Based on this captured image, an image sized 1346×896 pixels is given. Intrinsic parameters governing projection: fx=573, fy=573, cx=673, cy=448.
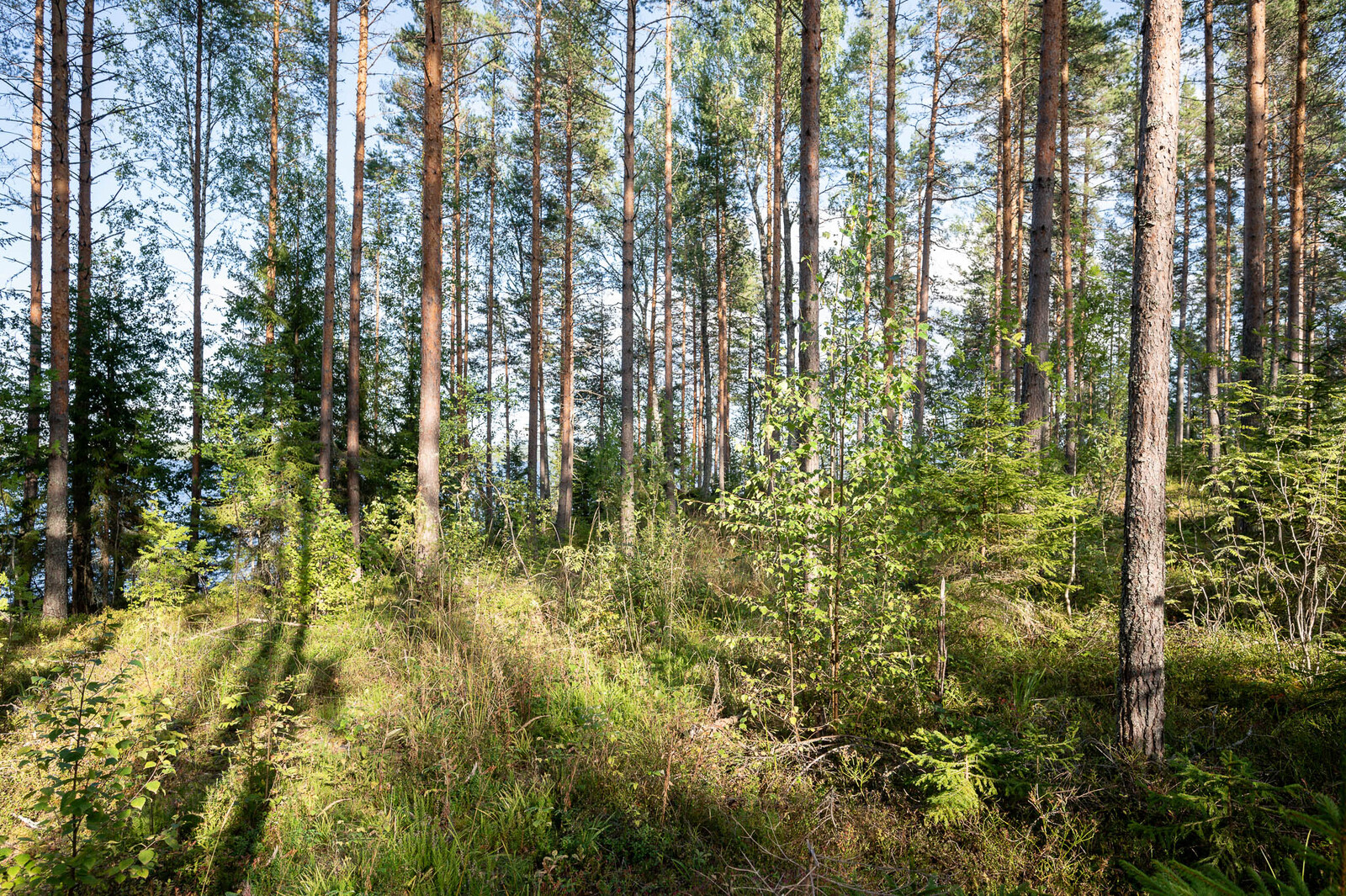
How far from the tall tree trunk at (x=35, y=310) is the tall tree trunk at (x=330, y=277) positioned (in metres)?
3.69

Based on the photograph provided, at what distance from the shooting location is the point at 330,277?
37.2 ft

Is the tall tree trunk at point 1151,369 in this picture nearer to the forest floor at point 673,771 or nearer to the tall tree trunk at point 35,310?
the forest floor at point 673,771

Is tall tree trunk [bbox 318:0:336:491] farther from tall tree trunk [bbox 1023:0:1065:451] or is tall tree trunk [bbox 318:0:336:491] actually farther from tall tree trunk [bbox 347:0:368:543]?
tall tree trunk [bbox 1023:0:1065:451]

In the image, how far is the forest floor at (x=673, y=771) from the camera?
2848 millimetres

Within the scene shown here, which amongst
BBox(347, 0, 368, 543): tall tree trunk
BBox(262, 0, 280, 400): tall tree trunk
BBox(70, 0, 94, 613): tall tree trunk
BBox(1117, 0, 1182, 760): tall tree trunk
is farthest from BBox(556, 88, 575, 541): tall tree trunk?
BBox(1117, 0, 1182, 760): tall tree trunk

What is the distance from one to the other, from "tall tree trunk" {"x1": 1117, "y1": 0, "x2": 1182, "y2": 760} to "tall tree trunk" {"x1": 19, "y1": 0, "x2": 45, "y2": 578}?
1263 cm

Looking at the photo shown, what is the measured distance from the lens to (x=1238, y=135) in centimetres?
1895

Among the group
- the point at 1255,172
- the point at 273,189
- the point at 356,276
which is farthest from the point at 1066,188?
the point at 273,189

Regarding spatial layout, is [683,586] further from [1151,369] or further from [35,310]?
[35,310]

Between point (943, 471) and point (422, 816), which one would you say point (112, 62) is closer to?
point (422, 816)

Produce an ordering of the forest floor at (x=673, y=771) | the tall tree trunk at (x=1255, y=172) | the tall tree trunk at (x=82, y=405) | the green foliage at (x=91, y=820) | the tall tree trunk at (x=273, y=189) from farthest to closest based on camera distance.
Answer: the tall tree trunk at (x=273, y=189), the tall tree trunk at (x=82, y=405), the tall tree trunk at (x=1255, y=172), the forest floor at (x=673, y=771), the green foliage at (x=91, y=820)

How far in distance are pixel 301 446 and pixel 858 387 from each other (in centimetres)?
1006

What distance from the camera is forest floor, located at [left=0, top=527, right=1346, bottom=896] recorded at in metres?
2.85

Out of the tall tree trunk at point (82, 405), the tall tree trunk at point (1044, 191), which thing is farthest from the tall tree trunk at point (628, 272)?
the tall tree trunk at point (82, 405)
